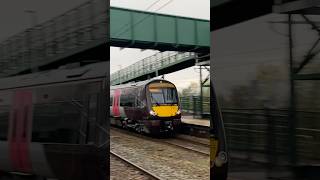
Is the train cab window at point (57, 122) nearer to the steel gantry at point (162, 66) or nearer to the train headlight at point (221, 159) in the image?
the train headlight at point (221, 159)

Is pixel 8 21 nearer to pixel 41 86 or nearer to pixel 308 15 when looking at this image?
pixel 41 86

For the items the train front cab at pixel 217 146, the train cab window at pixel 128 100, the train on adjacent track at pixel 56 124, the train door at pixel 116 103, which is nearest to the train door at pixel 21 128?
the train on adjacent track at pixel 56 124

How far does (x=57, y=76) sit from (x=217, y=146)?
3.31 ft

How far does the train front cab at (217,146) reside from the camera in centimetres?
224

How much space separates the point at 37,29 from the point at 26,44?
114mm

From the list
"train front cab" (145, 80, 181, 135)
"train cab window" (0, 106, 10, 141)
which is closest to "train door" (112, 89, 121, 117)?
"train front cab" (145, 80, 181, 135)

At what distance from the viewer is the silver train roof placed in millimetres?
2303

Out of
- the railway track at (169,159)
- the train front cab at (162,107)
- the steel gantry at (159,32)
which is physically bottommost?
the railway track at (169,159)

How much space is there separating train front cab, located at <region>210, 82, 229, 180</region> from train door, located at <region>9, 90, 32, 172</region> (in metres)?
1.10

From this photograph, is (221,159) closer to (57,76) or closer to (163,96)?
(57,76)

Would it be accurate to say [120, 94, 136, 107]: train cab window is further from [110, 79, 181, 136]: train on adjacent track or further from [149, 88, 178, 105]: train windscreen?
[149, 88, 178, 105]: train windscreen

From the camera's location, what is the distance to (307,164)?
1.89m

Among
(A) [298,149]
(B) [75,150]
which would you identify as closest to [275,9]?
(A) [298,149]

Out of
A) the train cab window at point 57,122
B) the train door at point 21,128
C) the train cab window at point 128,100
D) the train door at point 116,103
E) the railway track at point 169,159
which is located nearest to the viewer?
the train cab window at point 57,122
